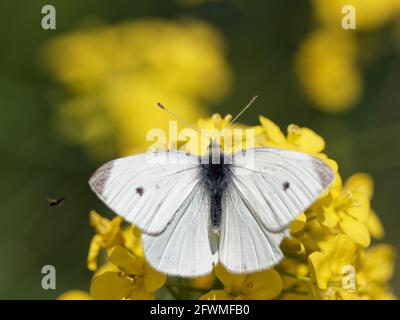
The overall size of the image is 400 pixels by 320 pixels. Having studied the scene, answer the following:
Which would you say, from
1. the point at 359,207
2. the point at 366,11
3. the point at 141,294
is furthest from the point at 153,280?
the point at 366,11

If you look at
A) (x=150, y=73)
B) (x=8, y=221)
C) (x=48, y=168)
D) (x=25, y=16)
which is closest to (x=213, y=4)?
(x=150, y=73)

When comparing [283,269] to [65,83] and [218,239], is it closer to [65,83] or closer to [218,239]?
[218,239]

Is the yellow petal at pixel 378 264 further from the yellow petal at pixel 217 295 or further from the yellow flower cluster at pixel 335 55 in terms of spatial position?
the yellow flower cluster at pixel 335 55

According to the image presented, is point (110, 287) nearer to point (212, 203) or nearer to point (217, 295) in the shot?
point (217, 295)

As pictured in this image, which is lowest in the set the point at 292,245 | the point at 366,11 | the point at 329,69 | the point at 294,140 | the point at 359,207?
the point at 292,245

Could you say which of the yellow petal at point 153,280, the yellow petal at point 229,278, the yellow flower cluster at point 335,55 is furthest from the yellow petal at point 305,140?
the yellow flower cluster at point 335,55

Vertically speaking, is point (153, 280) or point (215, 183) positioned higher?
point (215, 183)
